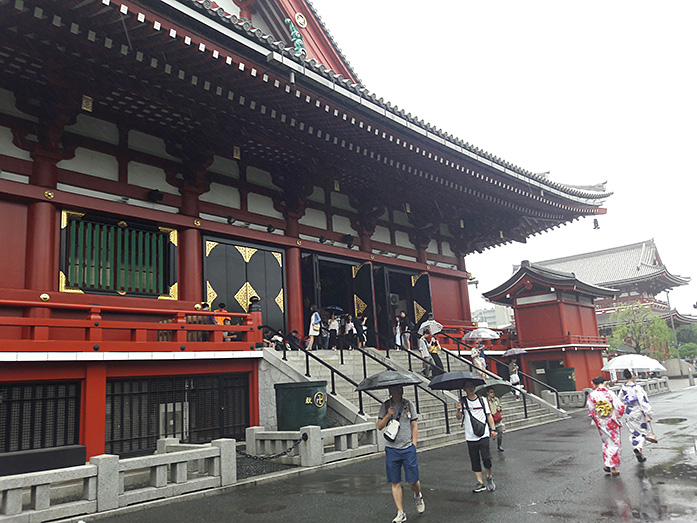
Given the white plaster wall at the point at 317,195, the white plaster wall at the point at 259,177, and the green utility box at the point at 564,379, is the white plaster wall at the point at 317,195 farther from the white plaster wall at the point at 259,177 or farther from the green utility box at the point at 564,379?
the green utility box at the point at 564,379

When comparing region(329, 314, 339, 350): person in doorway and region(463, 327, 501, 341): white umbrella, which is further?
region(463, 327, 501, 341): white umbrella

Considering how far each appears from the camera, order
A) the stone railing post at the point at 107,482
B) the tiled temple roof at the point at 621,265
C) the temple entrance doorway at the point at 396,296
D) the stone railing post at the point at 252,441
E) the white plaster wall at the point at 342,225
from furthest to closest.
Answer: the tiled temple roof at the point at 621,265 < the temple entrance doorway at the point at 396,296 < the white plaster wall at the point at 342,225 < the stone railing post at the point at 252,441 < the stone railing post at the point at 107,482

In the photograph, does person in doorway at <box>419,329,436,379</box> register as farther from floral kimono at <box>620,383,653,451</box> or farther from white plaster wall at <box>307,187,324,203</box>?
floral kimono at <box>620,383,653,451</box>

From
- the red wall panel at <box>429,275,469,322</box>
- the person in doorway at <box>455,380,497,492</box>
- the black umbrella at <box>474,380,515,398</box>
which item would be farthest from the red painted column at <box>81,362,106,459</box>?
the red wall panel at <box>429,275,469,322</box>

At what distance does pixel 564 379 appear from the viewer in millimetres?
21953

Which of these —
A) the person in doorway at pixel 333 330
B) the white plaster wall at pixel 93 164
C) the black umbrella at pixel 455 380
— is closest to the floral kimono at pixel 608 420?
the black umbrella at pixel 455 380

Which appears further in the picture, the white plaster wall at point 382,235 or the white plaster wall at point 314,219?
the white plaster wall at point 382,235

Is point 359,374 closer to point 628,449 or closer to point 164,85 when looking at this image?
point 628,449

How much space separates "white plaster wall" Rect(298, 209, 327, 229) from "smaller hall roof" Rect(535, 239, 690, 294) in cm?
3488

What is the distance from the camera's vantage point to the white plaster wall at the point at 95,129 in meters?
11.8

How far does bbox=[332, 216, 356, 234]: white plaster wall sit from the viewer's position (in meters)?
17.6

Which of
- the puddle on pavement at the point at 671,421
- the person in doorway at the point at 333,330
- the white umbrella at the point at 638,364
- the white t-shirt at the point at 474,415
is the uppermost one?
the person in doorway at the point at 333,330

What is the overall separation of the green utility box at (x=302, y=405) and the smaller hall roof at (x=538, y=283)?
15.6 meters

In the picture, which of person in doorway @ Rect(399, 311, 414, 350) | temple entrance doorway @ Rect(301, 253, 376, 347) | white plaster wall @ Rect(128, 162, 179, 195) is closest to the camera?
white plaster wall @ Rect(128, 162, 179, 195)
